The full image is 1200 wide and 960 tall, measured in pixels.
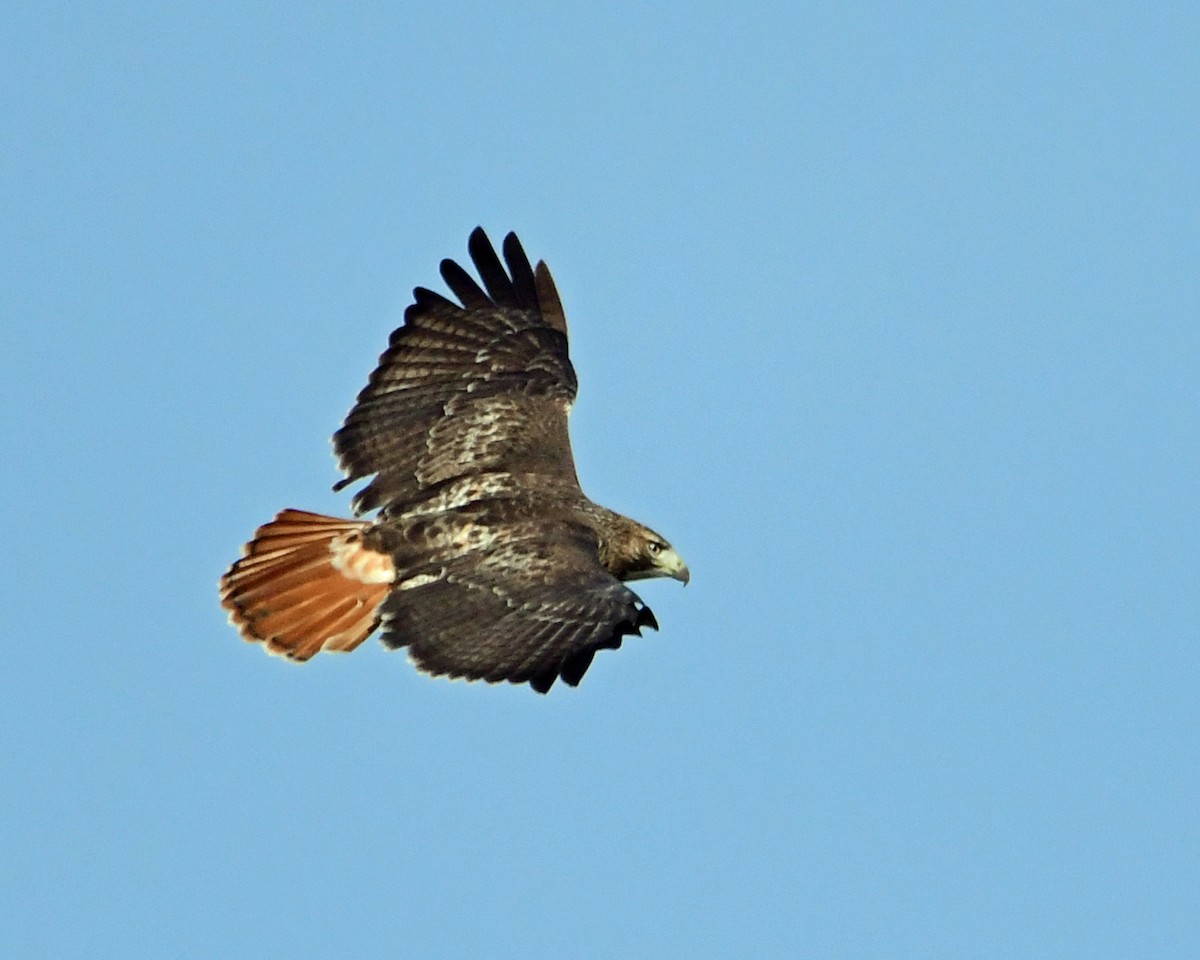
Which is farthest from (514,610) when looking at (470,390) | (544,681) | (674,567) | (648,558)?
(470,390)

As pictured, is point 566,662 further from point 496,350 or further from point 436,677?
point 496,350

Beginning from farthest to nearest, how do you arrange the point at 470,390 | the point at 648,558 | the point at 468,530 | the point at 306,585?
the point at 470,390 < the point at 648,558 < the point at 306,585 < the point at 468,530

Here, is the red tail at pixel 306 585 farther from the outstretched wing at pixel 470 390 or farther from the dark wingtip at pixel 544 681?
the dark wingtip at pixel 544 681

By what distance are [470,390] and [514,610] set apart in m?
2.57

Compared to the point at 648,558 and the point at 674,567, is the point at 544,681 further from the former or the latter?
the point at 674,567

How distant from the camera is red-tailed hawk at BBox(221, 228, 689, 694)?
10531 millimetres

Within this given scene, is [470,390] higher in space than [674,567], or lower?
higher

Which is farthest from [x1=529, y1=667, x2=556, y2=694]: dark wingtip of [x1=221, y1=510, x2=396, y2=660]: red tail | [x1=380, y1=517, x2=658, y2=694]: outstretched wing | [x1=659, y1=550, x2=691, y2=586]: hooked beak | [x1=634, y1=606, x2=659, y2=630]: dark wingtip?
[x1=659, y1=550, x2=691, y2=586]: hooked beak

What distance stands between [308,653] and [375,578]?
566 millimetres

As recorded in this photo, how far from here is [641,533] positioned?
12.4 metres

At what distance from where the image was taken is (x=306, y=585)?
11.9 meters

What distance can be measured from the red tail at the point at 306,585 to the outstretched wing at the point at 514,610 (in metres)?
0.40

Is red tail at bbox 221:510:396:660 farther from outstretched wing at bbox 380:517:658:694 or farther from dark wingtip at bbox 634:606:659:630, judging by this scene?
dark wingtip at bbox 634:606:659:630

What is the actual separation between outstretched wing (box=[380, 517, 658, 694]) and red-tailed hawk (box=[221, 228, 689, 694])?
0.01 meters
